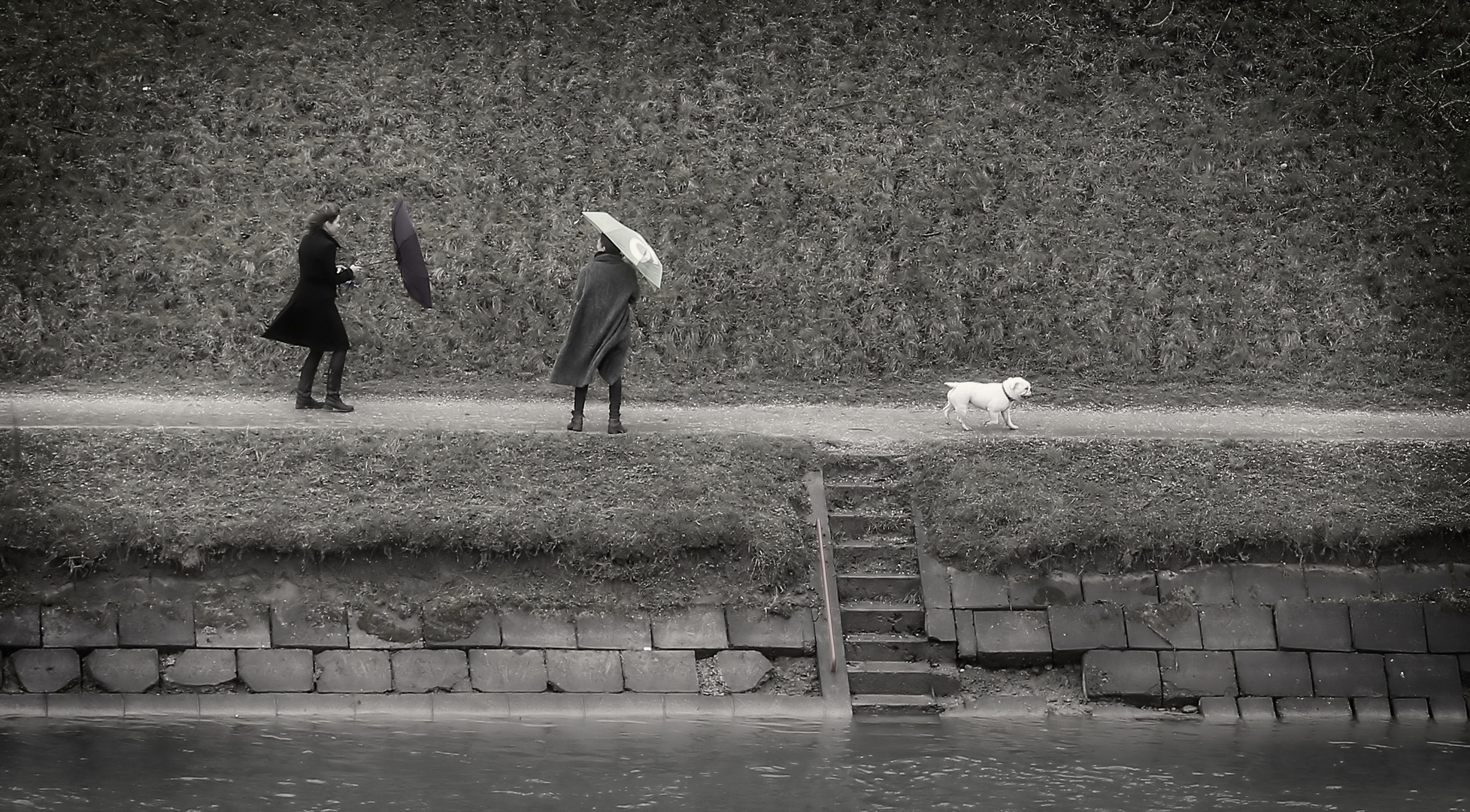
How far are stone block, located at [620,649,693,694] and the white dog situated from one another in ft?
11.9

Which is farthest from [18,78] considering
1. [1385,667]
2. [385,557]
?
[1385,667]

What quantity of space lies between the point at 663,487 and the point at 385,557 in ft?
6.61

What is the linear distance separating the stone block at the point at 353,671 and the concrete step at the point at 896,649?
298 cm

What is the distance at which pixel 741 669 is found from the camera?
10.3 meters

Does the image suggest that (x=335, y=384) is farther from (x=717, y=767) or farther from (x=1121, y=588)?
(x=1121, y=588)

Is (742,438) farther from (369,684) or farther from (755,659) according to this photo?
(369,684)

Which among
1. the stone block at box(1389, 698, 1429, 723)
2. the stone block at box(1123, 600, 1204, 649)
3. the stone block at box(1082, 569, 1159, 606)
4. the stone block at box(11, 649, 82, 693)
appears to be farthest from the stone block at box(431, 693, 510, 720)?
the stone block at box(1389, 698, 1429, 723)

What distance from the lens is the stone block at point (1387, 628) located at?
35.4 feet

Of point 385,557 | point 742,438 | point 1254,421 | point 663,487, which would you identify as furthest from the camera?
point 1254,421

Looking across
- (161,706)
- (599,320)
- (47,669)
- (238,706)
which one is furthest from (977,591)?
(47,669)

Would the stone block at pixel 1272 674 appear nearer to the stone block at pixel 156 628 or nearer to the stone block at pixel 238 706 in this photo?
the stone block at pixel 238 706

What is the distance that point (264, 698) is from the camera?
9883mm

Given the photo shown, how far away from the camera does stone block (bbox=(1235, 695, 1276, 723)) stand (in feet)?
34.3

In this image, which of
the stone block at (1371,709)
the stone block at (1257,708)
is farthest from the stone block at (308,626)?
Result: the stone block at (1371,709)
